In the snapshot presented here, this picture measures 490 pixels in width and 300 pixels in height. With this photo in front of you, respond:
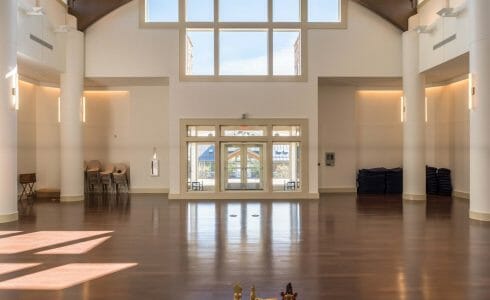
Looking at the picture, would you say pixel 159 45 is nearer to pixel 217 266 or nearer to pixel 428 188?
pixel 217 266

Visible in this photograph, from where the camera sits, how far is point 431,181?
12867 millimetres

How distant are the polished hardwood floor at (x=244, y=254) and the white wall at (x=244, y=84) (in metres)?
3.74

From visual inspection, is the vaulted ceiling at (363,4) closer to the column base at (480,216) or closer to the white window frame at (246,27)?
the white window frame at (246,27)

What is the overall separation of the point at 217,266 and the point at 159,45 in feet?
29.4

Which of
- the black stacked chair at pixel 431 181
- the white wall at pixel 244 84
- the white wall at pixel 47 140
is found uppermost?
the white wall at pixel 244 84

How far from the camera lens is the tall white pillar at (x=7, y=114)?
8.01 meters

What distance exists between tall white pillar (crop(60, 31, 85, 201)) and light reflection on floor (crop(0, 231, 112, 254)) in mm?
4787

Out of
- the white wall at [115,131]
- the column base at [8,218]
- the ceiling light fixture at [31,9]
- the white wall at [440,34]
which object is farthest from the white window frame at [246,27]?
the column base at [8,218]

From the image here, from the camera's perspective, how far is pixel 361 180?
13.3m

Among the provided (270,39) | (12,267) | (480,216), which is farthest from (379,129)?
(12,267)

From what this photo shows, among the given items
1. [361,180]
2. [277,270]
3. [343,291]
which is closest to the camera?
[343,291]

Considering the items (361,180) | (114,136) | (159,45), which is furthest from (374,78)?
(114,136)

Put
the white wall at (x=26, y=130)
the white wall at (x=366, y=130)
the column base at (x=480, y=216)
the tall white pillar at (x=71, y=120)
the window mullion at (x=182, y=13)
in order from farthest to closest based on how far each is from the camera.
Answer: the white wall at (x=366, y=130) → the white wall at (x=26, y=130) → the window mullion at (x=182, y=13) → the tall white pillar at (x=71, y=120) → the column base at (x=480, y=216)

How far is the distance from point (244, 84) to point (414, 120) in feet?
17.6
